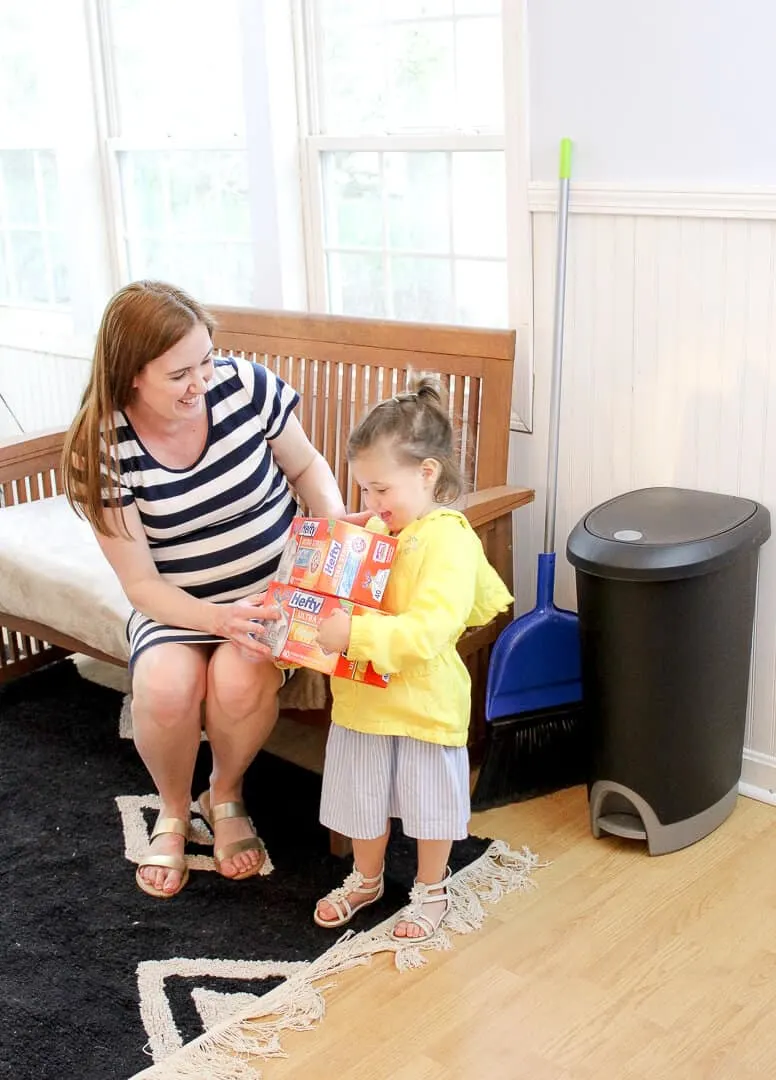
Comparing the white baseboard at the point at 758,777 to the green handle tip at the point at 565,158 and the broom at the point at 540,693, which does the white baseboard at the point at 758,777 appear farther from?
the green handle tip at the point at 565,158

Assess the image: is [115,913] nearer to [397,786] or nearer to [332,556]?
[397,786]

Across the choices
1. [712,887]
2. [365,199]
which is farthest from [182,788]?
[365,199]

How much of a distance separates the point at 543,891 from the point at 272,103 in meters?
1.95

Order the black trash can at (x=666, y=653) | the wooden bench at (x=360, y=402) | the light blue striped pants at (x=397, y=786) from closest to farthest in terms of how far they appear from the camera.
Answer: the light blue striped pants at (x=397, y=786) < the black trash can at (x=666, y=653) < the wooden bench at (x=360, y=402)

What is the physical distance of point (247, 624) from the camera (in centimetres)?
211

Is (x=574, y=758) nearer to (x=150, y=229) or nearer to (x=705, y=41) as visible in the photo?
(x=705, y=41)

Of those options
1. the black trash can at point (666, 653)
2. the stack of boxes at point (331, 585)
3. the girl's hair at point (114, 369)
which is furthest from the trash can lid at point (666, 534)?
the girl's hair at point (114, 369)

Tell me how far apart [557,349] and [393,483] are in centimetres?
71

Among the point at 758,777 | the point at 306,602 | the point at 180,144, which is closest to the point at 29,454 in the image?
the point at 180,144

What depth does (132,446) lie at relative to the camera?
2211 millimetres

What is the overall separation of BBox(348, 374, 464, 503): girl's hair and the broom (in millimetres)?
558

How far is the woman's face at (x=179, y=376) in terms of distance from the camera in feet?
6.90

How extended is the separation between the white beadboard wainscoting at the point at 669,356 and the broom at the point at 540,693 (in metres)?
0.07

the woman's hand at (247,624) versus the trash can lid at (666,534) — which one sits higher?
the trash can lid at (666,534)
